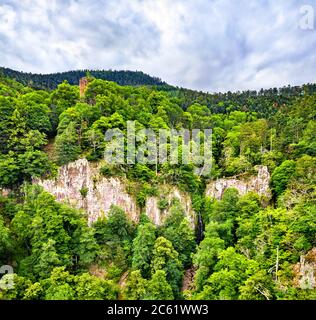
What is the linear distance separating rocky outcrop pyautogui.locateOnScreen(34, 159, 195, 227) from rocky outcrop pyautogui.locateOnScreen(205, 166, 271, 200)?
9575 mm

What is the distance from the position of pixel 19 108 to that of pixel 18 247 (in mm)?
21189

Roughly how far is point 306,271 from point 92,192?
27868mm

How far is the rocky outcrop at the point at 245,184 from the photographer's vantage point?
158 ft

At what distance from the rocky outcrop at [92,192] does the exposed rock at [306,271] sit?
800 inches

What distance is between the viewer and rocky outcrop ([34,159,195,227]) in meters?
44.7

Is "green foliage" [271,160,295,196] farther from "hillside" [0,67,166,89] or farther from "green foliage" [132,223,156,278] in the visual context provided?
"hillside" [0,67,166,89]

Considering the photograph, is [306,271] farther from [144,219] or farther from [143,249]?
[144,219]

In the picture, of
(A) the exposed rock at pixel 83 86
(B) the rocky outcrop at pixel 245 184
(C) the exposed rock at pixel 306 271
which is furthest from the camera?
(A) the exposed rock at pixel 83 86

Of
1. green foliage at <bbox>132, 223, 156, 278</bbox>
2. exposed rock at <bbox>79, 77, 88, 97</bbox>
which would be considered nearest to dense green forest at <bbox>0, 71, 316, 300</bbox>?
green foliage at <bbox>132, 223, 156, 278</bbox>

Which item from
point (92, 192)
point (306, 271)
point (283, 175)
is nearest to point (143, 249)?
point (92, 192)

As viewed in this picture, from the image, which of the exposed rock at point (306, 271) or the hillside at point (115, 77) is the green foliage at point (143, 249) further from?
the hillside at point (115, 77)

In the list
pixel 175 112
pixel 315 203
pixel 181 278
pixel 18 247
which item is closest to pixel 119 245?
pixel 181 278

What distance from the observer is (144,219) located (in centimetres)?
4503

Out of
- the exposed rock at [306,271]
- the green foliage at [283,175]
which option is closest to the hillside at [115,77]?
the green foliage at [283,175]
